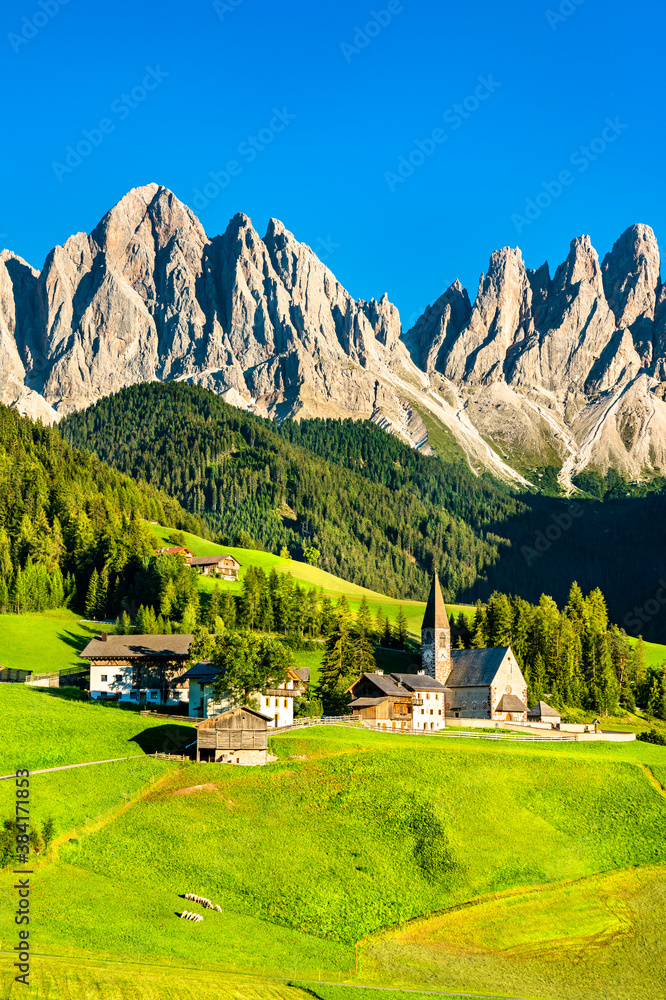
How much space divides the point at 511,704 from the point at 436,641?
558 inches

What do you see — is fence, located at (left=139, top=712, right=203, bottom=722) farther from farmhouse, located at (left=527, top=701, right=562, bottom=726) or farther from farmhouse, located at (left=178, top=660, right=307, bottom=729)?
farmhouse, located at (left=527, top=701, right=562, bottom=726)

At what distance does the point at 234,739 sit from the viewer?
7212cm

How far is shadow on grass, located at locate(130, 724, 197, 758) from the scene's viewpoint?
7495 cm

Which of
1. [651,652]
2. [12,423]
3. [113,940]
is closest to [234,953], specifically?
[113,940]

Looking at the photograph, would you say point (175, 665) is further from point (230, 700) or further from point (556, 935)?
point (556, 935)

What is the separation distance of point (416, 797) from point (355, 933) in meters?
17.4

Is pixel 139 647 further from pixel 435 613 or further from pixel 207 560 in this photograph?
pixel 207 560

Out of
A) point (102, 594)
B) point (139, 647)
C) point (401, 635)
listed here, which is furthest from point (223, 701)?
point (102, 594)

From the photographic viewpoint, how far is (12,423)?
188 meters

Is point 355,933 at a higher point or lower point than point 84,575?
lower

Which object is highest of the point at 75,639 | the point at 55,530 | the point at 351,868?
the point at 55,530

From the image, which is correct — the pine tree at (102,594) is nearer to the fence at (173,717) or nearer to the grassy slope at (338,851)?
the fence at (173,717)

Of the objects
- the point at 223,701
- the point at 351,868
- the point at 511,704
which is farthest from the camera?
the point at 511,704

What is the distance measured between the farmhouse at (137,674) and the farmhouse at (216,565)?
61936mm
